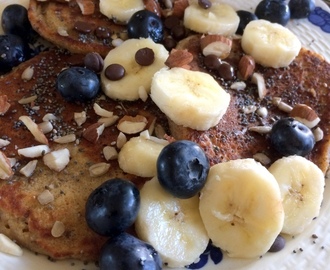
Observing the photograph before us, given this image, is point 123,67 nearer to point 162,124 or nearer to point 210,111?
point 162,124

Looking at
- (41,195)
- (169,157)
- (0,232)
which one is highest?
(169,157)

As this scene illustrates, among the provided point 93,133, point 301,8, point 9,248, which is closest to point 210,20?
point 301,8

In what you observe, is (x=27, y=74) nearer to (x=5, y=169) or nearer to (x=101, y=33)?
(x=101, y=33)

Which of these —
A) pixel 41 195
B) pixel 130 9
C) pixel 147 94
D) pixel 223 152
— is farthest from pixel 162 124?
pixel 130 9

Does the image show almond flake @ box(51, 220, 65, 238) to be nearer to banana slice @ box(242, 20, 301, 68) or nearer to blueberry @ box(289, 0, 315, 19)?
banana slice @ box(242, 20, 301, 68)

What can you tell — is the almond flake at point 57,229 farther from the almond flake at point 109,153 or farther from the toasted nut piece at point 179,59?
the toasted nut piece at point 179,59

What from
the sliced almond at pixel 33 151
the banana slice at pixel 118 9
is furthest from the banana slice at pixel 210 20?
the sliced almond at pixel 33 151
